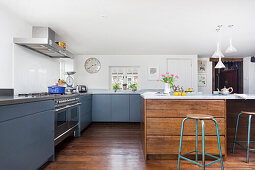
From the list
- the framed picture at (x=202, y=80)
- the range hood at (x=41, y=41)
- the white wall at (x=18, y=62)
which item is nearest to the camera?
the white wall at (x=18, y=62)

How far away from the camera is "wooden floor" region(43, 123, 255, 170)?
6.77ft

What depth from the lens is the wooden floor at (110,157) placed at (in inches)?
81.3

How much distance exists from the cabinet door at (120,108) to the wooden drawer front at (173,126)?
2.57m

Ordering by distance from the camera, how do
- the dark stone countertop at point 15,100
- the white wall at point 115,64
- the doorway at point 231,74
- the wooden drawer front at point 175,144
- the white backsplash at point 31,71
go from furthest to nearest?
the doorway at point 231,74 < the white wall at point 115,64 < the white backsplash at point 31,71 < the wooden drawer front at point 175,144 < the dark stone countertop at point 15,100

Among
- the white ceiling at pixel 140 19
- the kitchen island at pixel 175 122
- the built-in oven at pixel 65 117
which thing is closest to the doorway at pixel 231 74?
the white ceiling at pixel 140 19

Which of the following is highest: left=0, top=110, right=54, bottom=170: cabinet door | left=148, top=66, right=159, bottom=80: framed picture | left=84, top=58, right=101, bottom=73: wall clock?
left=84, top=58, right=101, bottom=73: wall clock

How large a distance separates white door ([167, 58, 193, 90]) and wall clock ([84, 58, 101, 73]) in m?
2.44

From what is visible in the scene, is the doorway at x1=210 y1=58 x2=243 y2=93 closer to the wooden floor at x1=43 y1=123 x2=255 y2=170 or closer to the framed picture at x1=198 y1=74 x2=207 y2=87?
the framed picture at x1=198 y1=74 x2=207 y2=87

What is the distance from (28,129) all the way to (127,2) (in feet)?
6.49

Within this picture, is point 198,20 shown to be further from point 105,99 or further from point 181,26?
point 105,99

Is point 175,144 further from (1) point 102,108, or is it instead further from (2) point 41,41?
(1) point 102,108

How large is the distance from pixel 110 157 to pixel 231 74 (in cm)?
724

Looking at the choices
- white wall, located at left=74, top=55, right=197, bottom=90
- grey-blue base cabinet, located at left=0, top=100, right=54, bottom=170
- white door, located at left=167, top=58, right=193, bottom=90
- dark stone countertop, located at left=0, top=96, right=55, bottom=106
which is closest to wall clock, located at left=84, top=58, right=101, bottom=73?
white wall, located at left=74, top=55, right=197, bottom=90

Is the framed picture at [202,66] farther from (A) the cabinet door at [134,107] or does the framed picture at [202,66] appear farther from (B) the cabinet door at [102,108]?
(B) the cabinet door at [102,108]
